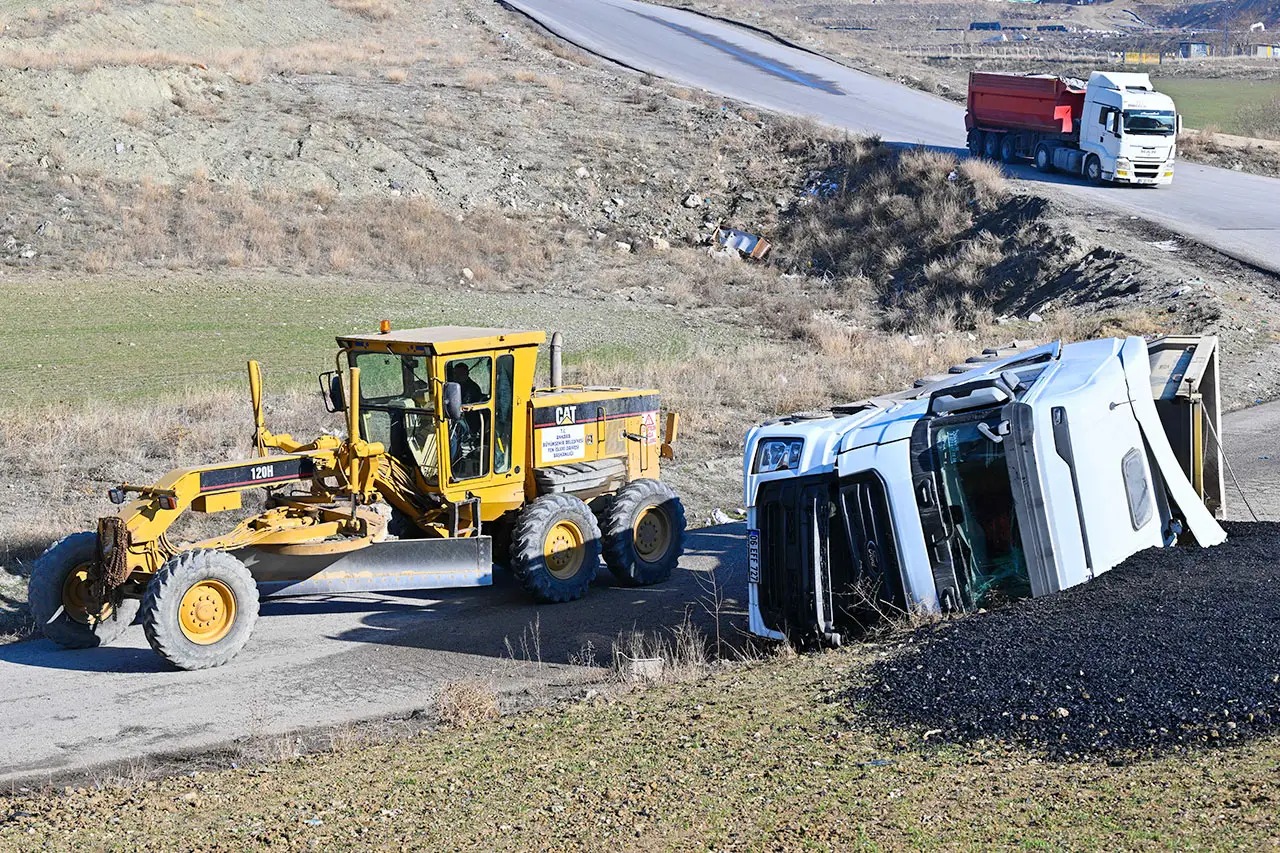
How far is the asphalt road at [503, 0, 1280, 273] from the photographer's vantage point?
34.2 metres

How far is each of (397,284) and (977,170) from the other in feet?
53.2

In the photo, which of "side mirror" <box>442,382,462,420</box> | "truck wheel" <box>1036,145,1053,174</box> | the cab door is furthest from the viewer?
"truck wheel" <box>1036,145,1053,174</box>

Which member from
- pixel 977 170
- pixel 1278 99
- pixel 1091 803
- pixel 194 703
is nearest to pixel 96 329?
pixel 194 703

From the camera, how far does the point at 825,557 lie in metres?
10.6

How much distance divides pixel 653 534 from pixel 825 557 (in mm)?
3936

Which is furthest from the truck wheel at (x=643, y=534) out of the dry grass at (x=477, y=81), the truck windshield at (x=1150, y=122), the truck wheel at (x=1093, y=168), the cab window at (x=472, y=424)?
the dry grass at (x=477, y=81)

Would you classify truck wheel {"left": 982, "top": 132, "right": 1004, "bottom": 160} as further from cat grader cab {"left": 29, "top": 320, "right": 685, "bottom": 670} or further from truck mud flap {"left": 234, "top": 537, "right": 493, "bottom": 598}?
truck mud flap {"left": 234, "top": 537, "right": 493, "bottom": 598}

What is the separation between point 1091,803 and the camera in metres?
6.77

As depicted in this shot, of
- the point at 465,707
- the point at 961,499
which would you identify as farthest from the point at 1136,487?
the point at 465,707

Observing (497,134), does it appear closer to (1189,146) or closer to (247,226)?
(247,226)

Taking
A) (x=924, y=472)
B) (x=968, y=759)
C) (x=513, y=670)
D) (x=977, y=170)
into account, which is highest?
(x=977, y=170)

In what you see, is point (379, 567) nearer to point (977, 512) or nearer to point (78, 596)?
point (78, 596)

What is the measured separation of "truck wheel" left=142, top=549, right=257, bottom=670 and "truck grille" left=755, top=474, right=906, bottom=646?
4199mm

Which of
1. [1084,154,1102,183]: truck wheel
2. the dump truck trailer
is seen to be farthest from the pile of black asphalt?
[1084,154,1102,183]: truck wheel
